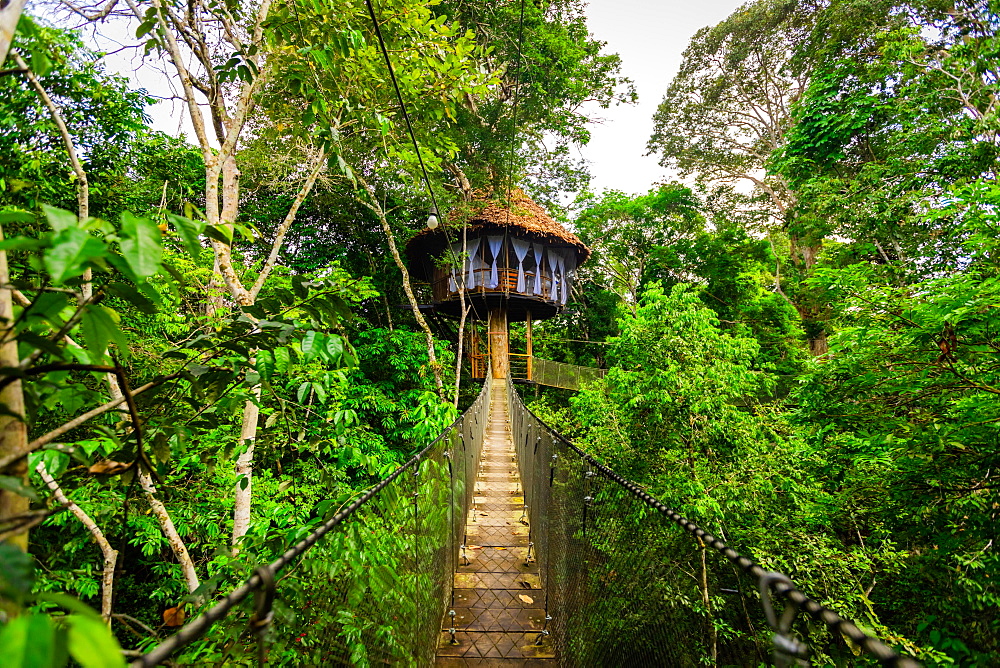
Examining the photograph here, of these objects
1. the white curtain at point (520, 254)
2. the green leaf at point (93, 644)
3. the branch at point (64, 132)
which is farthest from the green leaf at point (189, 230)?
the white curtain at point (520, 254)

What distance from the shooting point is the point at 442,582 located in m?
2.69

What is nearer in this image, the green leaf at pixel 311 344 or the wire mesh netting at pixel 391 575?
the green leaf at pixel 311 344

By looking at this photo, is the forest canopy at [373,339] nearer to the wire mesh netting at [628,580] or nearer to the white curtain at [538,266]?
the wire mesh netting at [628,580]

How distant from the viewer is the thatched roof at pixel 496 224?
11617 millimetres

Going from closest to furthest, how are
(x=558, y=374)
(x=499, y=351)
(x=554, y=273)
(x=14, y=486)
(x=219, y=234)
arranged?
(x=14, y=486) < (x=219, y=234) < (x=499, y=351) < (x=554, y=273) < (x=558, y=374)

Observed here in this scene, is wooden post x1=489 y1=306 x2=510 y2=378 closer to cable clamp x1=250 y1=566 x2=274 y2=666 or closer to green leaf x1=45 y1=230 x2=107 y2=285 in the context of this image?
cable clamp x1=250 y1=566 x2=274 y2=666

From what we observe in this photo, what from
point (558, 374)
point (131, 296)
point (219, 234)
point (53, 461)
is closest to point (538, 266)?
point (558, 374)

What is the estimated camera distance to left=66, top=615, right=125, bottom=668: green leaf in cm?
38

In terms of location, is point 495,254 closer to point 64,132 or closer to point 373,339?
point 373,339

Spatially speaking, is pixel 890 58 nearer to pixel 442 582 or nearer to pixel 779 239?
pixel 779 239

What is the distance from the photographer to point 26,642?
0.39 meters

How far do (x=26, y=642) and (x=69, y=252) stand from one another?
1.40 ft

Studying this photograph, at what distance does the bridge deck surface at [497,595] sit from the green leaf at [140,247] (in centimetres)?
274

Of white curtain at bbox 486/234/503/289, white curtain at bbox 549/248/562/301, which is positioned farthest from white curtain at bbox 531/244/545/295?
white curtain at bbox 486/234/503/289
